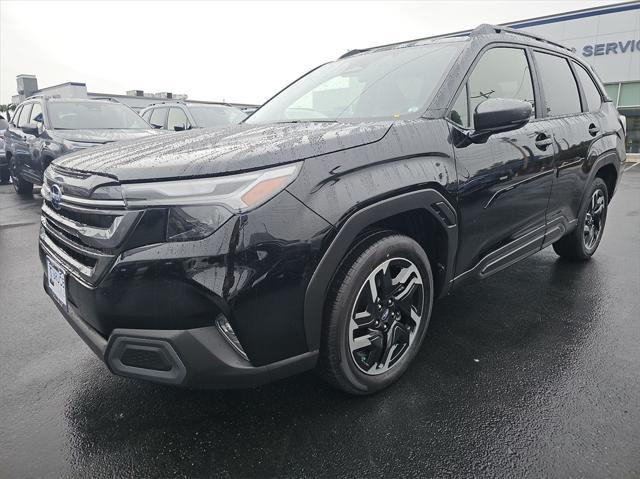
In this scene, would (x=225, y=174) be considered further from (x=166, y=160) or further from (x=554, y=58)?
(x=554, y=58)

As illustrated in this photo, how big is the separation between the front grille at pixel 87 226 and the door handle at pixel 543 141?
8.40ft

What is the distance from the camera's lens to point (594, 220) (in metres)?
4.24

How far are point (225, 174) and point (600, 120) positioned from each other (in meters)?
3.68

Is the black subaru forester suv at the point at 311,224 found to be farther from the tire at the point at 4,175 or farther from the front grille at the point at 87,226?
the tire at the point at 4,175

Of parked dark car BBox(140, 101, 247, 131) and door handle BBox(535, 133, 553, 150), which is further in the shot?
parked dark car BBox(140, 101, 247, 131)

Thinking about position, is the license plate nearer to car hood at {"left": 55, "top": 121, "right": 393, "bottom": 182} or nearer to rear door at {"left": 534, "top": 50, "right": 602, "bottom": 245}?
car hood at {"left": 55, "top": 121, "right": 393, "bottom": 182}

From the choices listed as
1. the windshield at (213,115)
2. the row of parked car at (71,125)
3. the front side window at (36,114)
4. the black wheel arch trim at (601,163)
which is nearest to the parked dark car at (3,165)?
the row of parked car at (71,125)

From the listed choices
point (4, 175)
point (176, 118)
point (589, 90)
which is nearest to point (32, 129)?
point (176, 118)

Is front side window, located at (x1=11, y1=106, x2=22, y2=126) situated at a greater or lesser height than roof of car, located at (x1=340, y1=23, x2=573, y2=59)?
lesser

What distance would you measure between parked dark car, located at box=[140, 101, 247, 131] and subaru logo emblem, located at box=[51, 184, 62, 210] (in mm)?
6571

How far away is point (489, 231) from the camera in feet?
8.75

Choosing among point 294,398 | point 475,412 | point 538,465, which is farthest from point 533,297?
point 294,398

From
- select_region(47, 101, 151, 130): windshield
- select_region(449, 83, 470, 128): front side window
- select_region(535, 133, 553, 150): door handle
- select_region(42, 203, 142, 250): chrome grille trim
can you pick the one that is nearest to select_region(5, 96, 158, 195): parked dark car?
select_region(47, 101, 151, 130): windshield

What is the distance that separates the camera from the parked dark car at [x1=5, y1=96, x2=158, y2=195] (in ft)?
21.5
